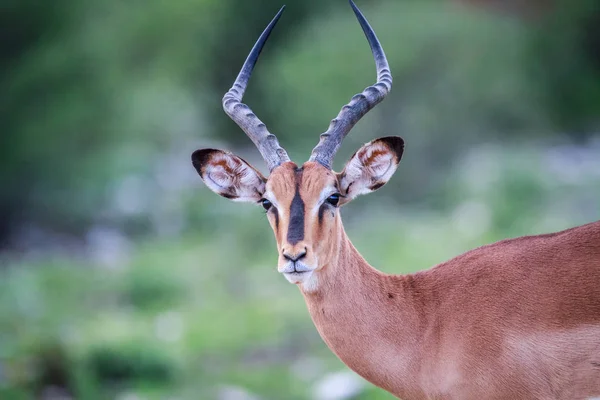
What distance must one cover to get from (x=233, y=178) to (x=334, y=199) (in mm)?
839

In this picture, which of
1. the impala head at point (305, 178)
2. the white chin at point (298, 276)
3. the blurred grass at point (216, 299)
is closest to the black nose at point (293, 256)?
the impala head at point (305, 178)

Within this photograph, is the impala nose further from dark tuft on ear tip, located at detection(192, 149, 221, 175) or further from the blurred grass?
the blurred grass

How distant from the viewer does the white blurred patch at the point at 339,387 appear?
10648mm

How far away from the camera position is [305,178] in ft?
21.2

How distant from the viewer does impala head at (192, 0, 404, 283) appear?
20.4ft

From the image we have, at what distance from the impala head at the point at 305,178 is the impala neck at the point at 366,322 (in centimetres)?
15

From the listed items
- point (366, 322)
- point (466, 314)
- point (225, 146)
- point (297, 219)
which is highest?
point (225, 146)

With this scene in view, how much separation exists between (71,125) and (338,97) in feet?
20.5

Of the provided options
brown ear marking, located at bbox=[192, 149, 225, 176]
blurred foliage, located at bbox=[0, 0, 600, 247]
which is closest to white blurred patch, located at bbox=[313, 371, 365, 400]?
brown ear marking, located at bbox=[192, 149, 225, 176]

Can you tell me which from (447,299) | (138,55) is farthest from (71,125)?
(447,299)

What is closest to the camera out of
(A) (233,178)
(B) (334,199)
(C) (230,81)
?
(B) (334,199)

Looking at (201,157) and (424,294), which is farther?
(201,157)

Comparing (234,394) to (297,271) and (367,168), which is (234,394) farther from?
(297,271)

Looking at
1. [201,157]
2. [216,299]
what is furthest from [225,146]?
[201,157]
